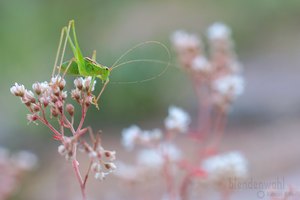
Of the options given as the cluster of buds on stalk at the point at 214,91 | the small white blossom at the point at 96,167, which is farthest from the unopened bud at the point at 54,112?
the cluster of buds on stalk at the point at 214,91

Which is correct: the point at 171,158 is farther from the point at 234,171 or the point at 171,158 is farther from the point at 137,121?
the point at 137,121

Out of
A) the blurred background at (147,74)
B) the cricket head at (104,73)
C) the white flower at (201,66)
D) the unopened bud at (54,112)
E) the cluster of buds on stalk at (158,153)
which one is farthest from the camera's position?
the blurred background at (147,74)

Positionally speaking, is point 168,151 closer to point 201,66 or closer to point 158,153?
point 158,153

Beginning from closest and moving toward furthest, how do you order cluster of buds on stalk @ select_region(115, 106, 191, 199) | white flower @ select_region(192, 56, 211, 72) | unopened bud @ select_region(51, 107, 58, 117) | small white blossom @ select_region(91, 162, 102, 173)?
1. small white blossom @ select_region(91, 162, 102, 173)
2. unopened bud @ select_region(51, 107, 58, 117)
3. cluster of buds on stalk @ select_region(115, 106, 191, 199)
4. white flower @ select_region(192, 56, 211, 72)

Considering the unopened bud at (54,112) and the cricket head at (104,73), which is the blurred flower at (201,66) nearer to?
the cricket head at (104,73)

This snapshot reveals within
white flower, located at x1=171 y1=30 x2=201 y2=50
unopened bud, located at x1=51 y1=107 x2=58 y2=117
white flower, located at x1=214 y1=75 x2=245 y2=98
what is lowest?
unopened bud, located at x1=51 y1=107 x2=58 y2=117

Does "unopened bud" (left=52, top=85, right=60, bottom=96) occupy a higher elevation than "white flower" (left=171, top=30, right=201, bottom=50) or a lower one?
lower

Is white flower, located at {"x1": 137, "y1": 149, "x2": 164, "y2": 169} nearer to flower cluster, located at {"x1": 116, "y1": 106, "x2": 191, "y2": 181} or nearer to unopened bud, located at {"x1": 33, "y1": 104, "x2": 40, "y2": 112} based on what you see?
flower cluster, located at {"x1": 116, "y1": 106, "x2": 191, "y2": 181}

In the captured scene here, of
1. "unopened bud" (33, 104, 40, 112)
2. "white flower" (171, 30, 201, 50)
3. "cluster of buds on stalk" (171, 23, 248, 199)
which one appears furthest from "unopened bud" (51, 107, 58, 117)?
"white flower" (171, 30, 201, 50)
